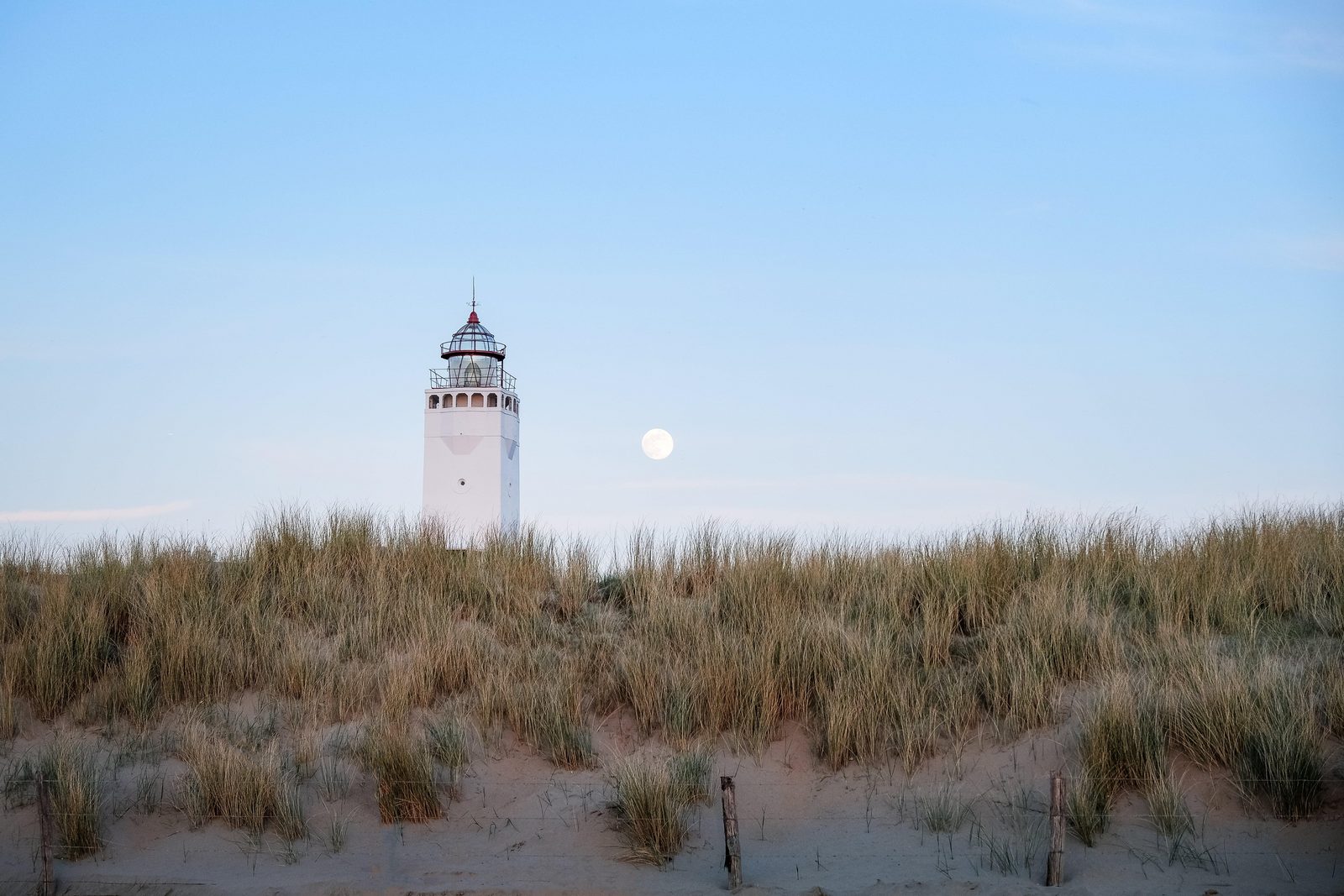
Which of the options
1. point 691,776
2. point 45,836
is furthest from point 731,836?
point 45,836

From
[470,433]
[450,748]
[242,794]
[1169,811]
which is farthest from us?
[470,433]

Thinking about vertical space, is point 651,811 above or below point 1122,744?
below

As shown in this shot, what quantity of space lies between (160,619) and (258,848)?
106 inches

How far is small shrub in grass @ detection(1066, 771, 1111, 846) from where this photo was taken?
590 centimetres

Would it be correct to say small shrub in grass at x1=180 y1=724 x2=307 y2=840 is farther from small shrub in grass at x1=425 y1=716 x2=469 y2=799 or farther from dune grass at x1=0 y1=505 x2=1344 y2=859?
small shrub in grass at x1=425 y1=716 x2=469 y2=799

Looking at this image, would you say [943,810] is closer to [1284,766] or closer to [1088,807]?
[1088,807]

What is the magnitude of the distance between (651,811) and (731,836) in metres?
0.67

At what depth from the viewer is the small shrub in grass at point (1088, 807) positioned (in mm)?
5898

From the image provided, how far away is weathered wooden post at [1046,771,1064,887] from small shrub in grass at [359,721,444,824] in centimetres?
339

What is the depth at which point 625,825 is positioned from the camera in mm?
6270

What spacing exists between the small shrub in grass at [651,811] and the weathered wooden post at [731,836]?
1.56 ft

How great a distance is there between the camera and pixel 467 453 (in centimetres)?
3931

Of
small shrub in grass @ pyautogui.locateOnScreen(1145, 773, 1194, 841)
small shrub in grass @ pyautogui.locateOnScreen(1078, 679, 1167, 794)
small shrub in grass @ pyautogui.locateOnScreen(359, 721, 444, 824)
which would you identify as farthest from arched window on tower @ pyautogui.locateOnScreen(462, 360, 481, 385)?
small shrub in grass @ pyautogui.locateOnScreen(1145, 773, 1194, 841)

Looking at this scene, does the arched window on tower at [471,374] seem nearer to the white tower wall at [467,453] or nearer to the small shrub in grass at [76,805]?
the white tower wall at [467,453]
